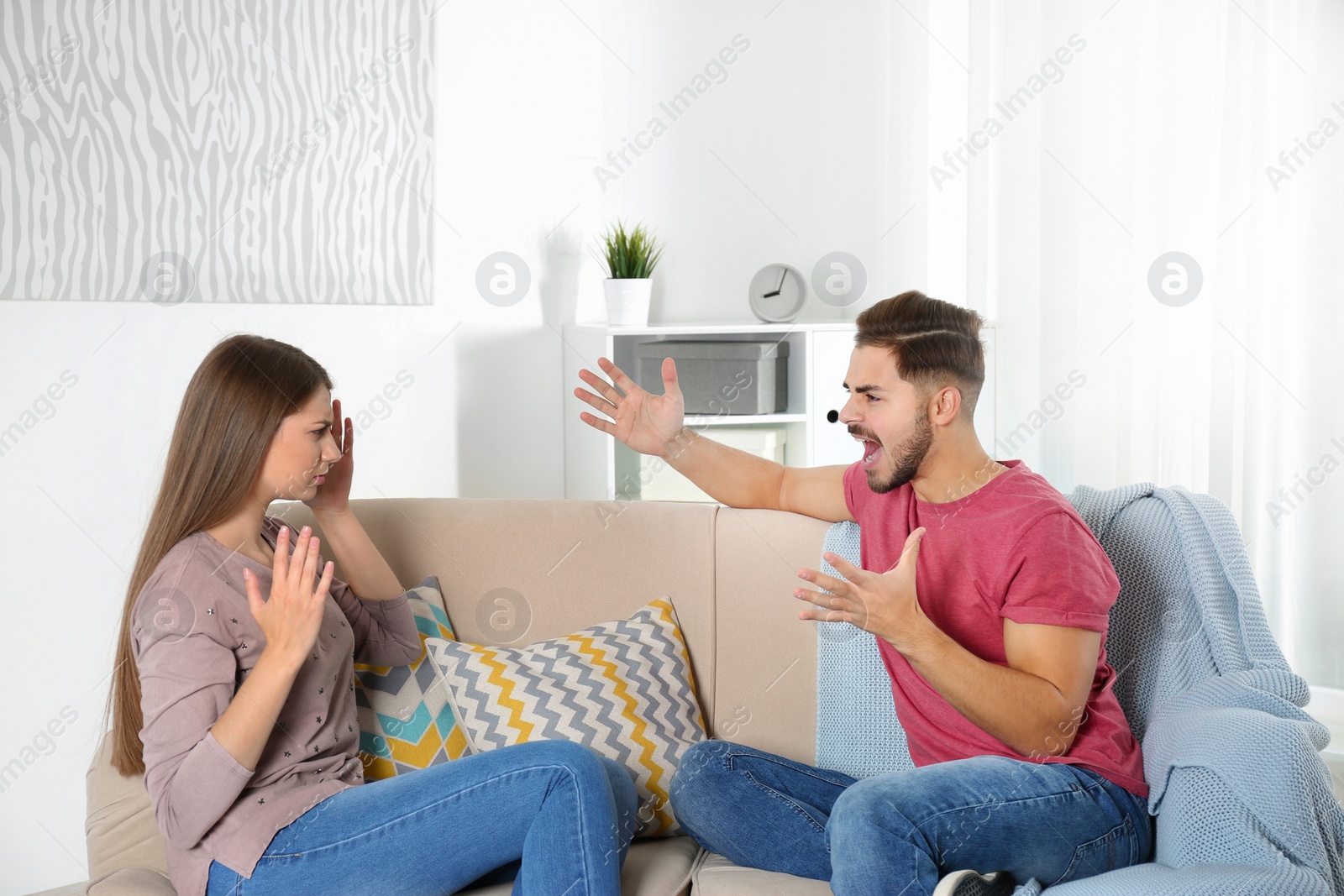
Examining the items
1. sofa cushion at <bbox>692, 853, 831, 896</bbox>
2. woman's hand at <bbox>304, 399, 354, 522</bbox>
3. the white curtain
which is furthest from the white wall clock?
sofa cushion at <bbox>692, 853, 831, 896</bbox>

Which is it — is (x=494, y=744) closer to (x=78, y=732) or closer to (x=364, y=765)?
(x=364, y=765)

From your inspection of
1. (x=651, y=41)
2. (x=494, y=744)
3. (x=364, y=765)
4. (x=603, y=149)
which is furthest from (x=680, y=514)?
(x=651, y=41)

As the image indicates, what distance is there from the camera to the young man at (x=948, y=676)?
132cm

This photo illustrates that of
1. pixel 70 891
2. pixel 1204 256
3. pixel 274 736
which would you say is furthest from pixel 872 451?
pixel 1204 256

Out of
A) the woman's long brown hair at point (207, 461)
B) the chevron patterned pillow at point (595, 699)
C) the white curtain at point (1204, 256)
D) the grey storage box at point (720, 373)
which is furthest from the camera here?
the grey storage box at point (720, 373)

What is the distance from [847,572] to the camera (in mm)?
1340

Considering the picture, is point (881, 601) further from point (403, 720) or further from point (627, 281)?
point (627, 281)

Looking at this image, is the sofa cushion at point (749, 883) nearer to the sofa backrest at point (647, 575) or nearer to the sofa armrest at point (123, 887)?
the sofa backrest at point (647, 575)

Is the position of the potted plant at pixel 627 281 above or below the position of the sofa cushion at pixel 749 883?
above

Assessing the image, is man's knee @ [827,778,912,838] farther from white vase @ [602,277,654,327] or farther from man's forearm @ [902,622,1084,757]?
white vase @ [602,277,654,327]

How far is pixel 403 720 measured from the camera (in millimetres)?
1686

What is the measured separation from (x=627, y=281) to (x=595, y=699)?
148 centimetres

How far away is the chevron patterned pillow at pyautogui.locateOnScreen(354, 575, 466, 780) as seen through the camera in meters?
1.65

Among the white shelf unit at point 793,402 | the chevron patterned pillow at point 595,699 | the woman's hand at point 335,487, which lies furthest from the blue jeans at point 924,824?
the white shelf unit at point 793,402
